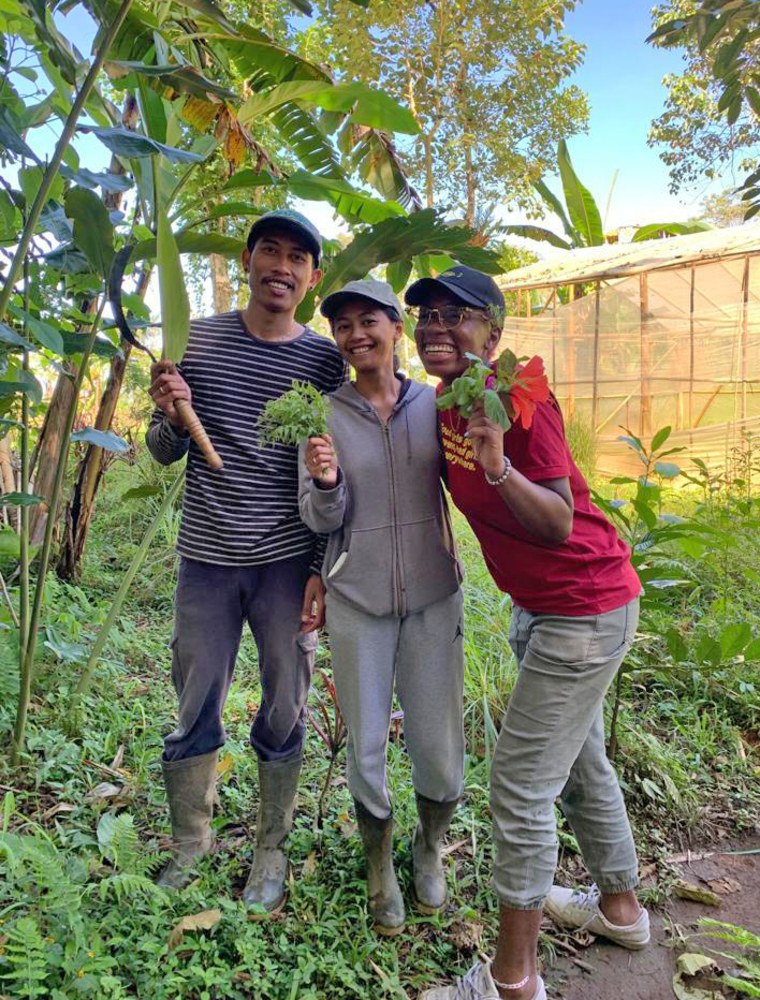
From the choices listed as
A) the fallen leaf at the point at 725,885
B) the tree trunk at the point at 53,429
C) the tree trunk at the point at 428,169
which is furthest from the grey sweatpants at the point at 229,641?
the tree trunk at the point at 428,169

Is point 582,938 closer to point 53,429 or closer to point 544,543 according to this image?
point 544,543

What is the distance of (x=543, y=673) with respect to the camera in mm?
1575

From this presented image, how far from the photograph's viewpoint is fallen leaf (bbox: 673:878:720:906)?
210 centimetres

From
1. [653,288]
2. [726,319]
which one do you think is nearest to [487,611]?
[726,319]

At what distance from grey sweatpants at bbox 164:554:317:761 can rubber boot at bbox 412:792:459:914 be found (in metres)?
0.48

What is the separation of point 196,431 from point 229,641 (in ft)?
1.95

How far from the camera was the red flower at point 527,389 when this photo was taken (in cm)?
133

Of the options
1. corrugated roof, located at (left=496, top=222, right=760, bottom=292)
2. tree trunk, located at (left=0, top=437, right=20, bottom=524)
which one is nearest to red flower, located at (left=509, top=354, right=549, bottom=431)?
tree trunk, located at (left=0, top=437, right=20, bottom=524)

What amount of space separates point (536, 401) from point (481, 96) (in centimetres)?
1042

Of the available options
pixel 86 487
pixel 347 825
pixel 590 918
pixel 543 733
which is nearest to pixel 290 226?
pixel 543 733

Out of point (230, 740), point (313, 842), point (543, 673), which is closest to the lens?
point (543, 673)

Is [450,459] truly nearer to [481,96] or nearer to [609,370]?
[609,370]

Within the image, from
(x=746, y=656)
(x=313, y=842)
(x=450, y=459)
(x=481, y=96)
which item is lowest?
(x=313, y=842)

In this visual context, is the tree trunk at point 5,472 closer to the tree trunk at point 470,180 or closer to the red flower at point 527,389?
the red flower at point 527,389
